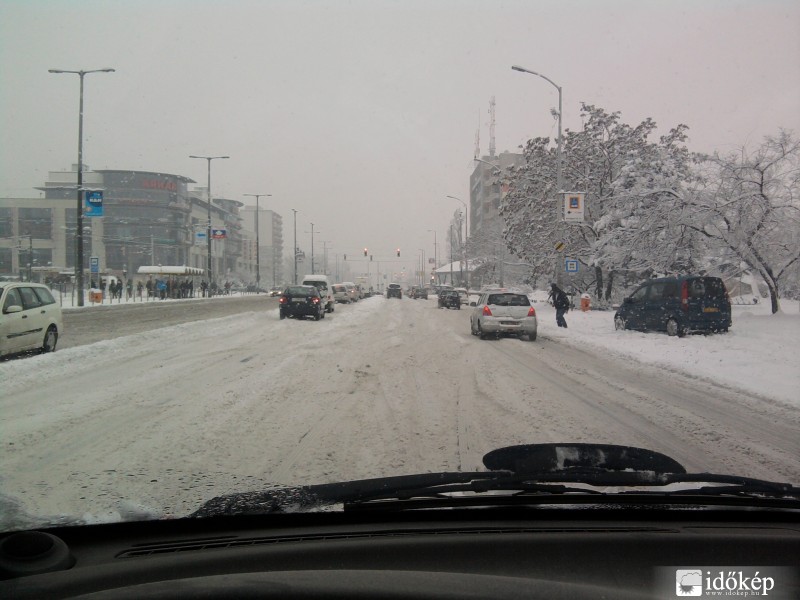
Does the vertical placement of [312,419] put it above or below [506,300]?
below

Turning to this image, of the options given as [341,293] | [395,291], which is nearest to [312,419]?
[341,293]

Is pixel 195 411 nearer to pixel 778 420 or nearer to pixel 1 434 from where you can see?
pixel 1 434

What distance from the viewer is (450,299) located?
4494 centimetres

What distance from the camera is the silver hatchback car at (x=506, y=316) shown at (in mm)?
19344

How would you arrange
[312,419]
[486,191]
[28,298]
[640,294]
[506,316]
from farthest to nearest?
[486,191] → [640,294] → [506,316] → [28,298] → [312,419]

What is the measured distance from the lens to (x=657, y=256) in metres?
26.8

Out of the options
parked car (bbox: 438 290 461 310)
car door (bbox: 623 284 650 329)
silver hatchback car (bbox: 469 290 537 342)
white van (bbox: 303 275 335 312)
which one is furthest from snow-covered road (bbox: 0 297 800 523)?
parked car (bbox: 438 290 461 310)

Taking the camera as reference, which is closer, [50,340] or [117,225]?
[50,340]

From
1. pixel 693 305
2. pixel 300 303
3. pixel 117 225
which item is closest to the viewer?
pixel 693 305

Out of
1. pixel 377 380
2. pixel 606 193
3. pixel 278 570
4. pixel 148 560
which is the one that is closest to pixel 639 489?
pixel 278 570

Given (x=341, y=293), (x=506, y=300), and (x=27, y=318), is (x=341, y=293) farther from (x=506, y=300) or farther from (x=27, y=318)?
(x=27, y=318)

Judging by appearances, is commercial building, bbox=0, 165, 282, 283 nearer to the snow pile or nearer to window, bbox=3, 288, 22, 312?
window, bbox=3, 288, 22, 312

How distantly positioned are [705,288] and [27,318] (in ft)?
58.8

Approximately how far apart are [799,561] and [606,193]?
118 feet
